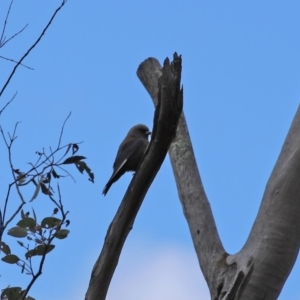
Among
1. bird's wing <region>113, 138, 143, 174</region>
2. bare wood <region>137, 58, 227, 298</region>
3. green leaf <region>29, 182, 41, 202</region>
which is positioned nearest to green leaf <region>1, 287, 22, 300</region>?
green leaf <region>29, 182, 41, 202</region>

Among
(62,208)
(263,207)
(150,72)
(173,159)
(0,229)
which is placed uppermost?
(150,72)

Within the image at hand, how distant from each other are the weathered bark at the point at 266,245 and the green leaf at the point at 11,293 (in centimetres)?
110

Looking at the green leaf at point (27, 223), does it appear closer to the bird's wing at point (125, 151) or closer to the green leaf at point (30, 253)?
the green leaf at point (30, 253)

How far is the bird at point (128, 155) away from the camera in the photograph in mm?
5801

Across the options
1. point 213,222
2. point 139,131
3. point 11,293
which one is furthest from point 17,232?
point 139,131

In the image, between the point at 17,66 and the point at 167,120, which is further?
the point at 167,120

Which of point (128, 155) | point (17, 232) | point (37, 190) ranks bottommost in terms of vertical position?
point (17, 232)

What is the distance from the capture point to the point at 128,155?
599 cm

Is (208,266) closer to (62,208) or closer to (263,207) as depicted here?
(263,207)

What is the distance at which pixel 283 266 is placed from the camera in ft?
12.2

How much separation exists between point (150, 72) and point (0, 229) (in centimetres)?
320

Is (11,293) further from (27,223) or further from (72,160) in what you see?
(72,160)

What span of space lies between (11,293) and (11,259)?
216 mm

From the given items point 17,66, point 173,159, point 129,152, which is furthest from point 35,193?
point 129,152
